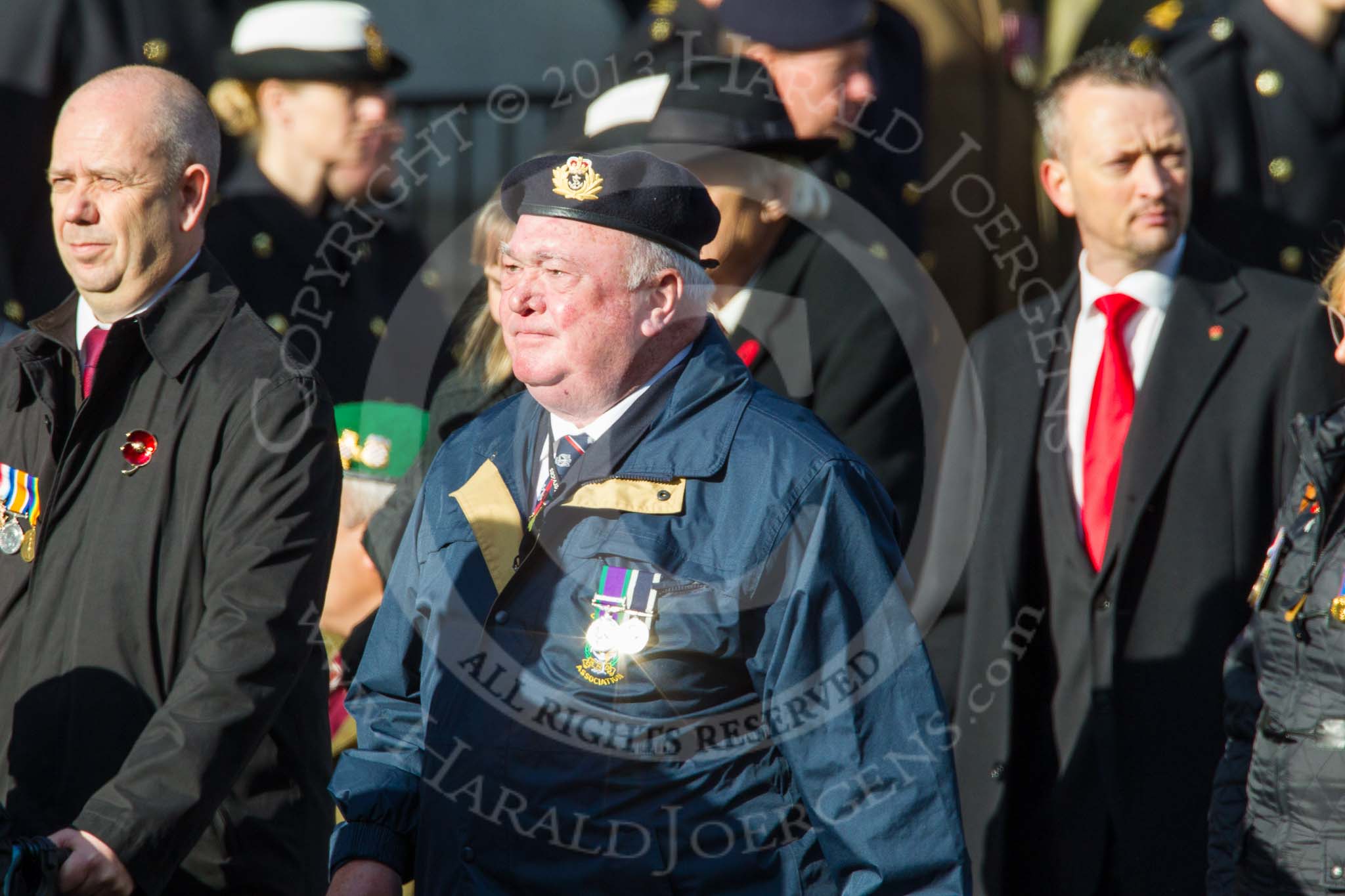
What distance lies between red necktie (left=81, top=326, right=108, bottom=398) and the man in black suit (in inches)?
88.5

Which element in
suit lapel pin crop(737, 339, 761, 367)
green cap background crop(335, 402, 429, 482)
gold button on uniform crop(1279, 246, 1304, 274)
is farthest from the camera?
gold button on uniform crop(1279, 246, 1304, 274)

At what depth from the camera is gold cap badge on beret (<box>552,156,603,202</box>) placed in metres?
2.92

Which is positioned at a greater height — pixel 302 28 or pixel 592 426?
pixel 302 28

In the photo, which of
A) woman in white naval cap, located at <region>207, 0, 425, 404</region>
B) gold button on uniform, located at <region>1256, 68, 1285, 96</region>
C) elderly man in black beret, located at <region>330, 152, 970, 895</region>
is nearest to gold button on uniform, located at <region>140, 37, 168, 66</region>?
woman in white naval cap, located at <region>207, 0, 425, 404</region>

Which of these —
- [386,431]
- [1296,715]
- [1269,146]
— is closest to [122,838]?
[386,431]

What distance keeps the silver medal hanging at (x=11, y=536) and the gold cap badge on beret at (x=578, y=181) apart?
138 cm

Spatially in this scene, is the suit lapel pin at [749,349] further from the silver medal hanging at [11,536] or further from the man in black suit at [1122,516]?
the silver medal hanging at [11,536]

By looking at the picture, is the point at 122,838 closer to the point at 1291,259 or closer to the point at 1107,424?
the point at 1107,424

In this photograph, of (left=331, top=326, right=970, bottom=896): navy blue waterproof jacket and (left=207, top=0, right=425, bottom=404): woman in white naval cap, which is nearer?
(left=331, top=326, right=970, bottom=896): navy blue waterproof jacket

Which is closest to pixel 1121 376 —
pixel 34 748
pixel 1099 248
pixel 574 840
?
pixel 1099 248

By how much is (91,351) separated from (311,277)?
1.55 metres

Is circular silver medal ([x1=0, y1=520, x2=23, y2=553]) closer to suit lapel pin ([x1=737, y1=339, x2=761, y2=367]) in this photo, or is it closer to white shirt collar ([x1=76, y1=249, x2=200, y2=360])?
white shirt collar ([x1=76, y1=249, x2=200, y2=360])

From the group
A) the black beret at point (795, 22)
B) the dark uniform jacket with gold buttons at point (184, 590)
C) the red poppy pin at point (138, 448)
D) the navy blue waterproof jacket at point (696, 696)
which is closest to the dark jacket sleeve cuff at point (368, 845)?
the navy blue waterproof jacket at point (696, 696)

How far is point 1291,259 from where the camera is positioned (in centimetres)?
482
